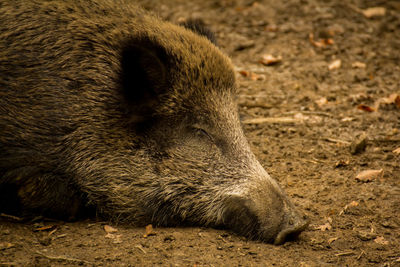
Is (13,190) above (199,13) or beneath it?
beneath

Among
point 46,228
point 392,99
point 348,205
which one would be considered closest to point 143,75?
point 46,228

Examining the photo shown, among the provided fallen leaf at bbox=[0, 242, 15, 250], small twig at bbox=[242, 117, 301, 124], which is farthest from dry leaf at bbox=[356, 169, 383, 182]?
fallen leaf at bbox=[0, 242, 15, 250]

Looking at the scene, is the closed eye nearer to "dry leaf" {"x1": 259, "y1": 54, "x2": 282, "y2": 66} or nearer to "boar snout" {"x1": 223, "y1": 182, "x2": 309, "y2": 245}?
"boar snout" {"x1": 223, "y1": 182, "x2": 309, "y2": 245}

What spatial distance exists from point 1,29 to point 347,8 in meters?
6.89

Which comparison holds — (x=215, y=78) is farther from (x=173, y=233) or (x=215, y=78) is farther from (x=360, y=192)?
(x=360, y=192)

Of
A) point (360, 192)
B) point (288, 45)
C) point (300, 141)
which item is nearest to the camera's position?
point (360, 192)

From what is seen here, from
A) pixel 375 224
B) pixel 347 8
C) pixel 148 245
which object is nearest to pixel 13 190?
pixel 148 245

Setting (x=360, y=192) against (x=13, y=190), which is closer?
(x=13, y=190)

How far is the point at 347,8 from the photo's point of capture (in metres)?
8.92

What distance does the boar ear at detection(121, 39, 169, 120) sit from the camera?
3584 mm

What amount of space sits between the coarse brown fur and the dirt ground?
21cm

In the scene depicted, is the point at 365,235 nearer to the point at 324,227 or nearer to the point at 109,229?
the point at 324,227

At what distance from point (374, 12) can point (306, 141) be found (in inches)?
180

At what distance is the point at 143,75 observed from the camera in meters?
3.67
